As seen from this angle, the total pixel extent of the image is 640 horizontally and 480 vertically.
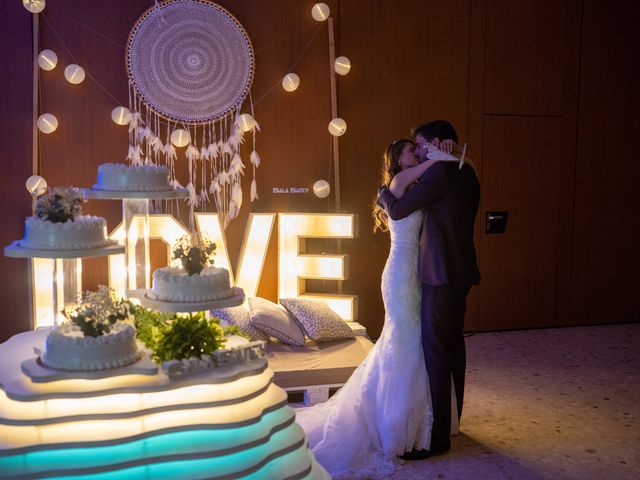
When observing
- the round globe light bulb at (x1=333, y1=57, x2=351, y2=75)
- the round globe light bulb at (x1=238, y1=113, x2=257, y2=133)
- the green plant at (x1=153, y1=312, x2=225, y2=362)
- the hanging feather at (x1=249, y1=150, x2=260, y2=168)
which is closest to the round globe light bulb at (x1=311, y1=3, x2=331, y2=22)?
the round globe light bulb at (x1=333, y1=57, x2=351, y2=75)

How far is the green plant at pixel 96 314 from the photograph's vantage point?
249 cm

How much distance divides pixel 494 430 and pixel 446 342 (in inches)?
Answer: 27.8

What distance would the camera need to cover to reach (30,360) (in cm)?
252

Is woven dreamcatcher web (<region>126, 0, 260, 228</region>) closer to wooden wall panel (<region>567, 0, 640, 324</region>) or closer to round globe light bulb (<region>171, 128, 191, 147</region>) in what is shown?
round globe light bulb (<region>171, 128, 191, 147</region>)

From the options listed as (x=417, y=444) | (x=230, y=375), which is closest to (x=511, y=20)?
(x=417, y=444)

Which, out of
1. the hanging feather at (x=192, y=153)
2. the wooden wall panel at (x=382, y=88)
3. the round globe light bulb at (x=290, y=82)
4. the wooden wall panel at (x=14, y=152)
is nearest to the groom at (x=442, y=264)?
the round globe light bulb at (x=290, y=82)

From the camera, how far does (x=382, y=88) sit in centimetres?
527

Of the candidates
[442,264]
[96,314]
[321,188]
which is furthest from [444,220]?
[96,314]

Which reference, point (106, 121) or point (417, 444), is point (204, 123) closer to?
point (106, 121)

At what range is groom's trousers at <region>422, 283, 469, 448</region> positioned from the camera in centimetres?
347

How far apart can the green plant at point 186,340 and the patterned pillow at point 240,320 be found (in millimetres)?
1463

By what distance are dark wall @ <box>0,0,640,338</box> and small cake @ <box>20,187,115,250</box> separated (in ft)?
6.88

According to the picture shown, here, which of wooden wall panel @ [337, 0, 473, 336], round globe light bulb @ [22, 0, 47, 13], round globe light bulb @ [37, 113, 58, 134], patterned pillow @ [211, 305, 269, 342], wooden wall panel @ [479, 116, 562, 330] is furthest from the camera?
wooden wall panel @ [479, 116, 562, 330]

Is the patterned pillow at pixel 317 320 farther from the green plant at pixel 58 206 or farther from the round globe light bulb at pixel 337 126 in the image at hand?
the green plant at pixel 58 206
